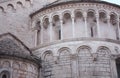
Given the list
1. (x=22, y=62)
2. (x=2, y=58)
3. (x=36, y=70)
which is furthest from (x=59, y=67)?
(x=2, y=58)

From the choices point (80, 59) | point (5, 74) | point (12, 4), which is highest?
point (12, 4)

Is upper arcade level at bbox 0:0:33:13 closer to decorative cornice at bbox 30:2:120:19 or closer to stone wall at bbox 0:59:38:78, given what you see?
decorative cornice at bbox 30:2:120:19

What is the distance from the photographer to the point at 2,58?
1183cm

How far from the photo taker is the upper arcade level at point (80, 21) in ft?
47.3

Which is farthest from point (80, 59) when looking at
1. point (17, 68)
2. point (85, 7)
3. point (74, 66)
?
point (17, 68)

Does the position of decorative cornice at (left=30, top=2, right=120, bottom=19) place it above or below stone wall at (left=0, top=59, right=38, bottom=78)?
above

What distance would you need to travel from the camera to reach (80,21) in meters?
14.7

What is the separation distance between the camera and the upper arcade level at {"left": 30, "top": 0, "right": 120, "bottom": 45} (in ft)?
47.3

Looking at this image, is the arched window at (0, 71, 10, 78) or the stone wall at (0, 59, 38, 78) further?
the stone wall at (0, 59, 38, 78)

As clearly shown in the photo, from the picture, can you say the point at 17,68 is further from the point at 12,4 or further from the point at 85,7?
the point at 85,7

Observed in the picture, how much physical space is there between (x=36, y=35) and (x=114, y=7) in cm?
504

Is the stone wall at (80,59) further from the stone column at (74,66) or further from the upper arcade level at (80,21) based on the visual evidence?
the upper arcade level at (80,21)

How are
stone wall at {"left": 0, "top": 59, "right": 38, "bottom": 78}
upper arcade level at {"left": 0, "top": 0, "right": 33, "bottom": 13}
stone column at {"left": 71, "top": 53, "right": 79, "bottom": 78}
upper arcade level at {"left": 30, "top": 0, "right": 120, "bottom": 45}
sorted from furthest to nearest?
upper arcade level at {"left": 0, "top": 0, "right": 33, "bottom": 13}, upper arcade level at {"left": 30, "top": 0, "right": 120, "bottom": 45}, stone column at {"left": 71, "top": 53, "right": 79, "bottom": 78}, stone wall at {"left": 0, "top": 59, "right": 38, "bottom": 78}

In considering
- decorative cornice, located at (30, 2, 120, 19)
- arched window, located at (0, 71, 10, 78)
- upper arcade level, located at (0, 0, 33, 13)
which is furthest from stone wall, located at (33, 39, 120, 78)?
upper arcade level, located at (0, 0, 33, 13)
